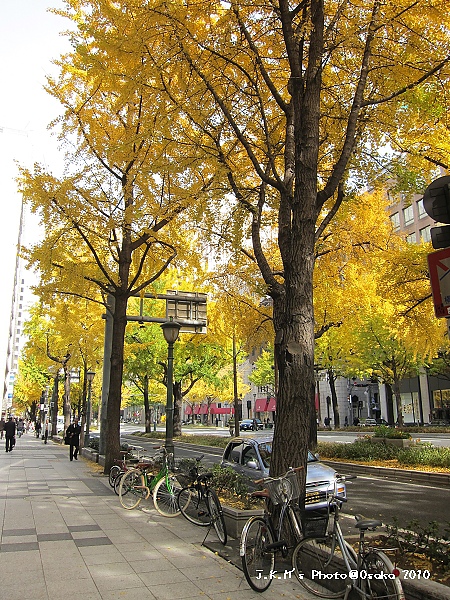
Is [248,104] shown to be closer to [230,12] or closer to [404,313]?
[230,12]

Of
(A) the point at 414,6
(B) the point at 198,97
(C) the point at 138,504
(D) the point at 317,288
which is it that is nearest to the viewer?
(A) the point at 414,6

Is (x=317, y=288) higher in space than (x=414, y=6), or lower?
lower

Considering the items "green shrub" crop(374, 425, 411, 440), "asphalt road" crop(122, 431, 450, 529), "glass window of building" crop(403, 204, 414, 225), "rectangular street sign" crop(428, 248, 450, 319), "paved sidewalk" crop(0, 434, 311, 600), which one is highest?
"glass window of building" crop(403, 204, 414, 225)

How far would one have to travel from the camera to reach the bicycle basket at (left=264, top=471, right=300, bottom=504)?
5.72 meters

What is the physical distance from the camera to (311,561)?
5113 millimetres

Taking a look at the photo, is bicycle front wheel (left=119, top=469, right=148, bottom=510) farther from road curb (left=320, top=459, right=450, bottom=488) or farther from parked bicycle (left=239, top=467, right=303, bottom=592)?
road curb (left=320, top=459, right=450, bottom=488)

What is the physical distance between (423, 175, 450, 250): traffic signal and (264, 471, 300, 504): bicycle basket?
321 centimetres

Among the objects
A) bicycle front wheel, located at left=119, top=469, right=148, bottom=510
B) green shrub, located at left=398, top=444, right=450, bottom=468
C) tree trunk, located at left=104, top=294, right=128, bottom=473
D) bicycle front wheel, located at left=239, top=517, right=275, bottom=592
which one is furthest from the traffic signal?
green shrub, located at left=398, top=444, right=450, bottom=468

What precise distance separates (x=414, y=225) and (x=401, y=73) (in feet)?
138

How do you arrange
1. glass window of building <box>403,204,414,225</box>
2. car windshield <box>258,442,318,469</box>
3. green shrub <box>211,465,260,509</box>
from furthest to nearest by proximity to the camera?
1. glass window of building <box>403,204,414,225</box>
2. car windshield <box>258,442,318,469</box>
3. green shrub <box>211,465,260,509</box>

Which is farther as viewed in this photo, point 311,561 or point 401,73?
point 401,73

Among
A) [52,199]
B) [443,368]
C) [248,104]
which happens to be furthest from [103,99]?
[443,368]

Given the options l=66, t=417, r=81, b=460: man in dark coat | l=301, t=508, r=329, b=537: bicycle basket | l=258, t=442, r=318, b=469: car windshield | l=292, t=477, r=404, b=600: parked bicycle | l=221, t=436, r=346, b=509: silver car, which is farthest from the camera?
l=66, t=417, r=81, b=460: man in dark coat

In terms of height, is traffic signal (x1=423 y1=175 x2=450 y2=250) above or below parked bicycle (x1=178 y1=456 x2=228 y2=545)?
above
